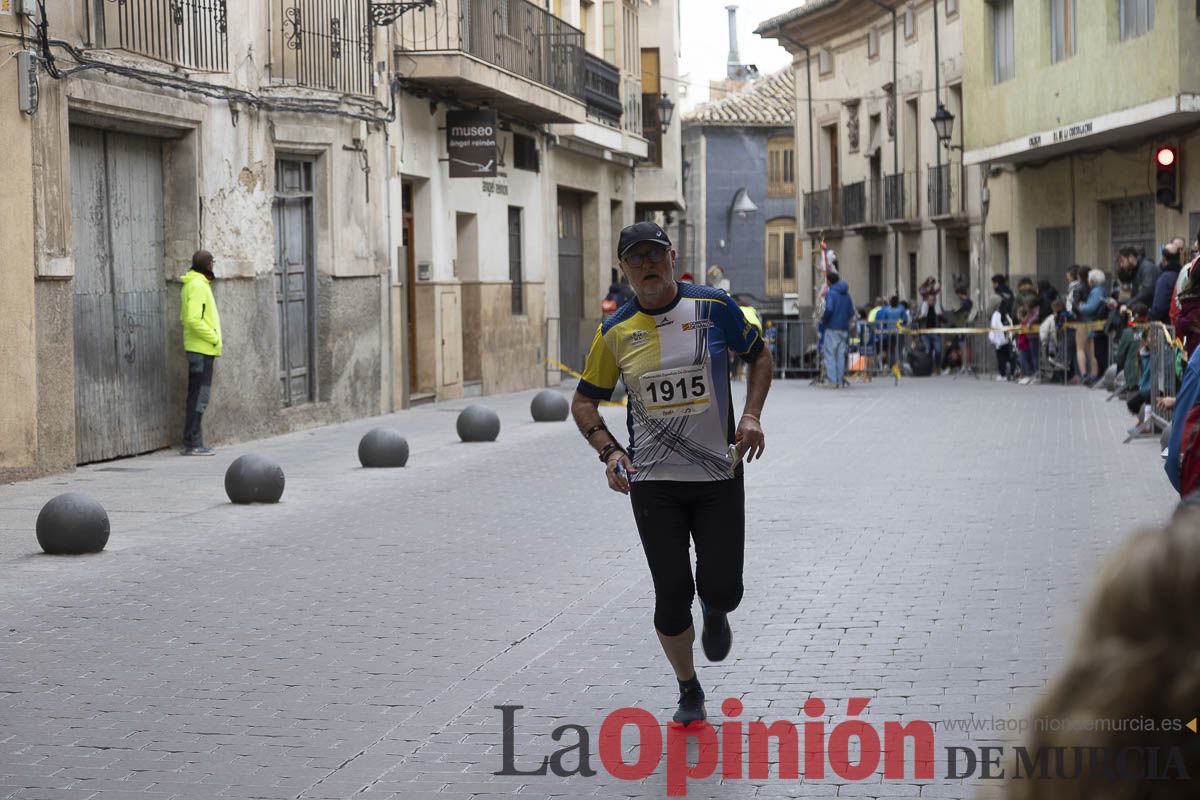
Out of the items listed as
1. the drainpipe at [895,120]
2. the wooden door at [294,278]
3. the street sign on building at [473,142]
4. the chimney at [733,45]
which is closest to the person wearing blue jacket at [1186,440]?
the wooden door at [294,278]

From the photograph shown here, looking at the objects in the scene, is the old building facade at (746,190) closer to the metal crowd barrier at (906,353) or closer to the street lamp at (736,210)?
the street lamp at (736,210)

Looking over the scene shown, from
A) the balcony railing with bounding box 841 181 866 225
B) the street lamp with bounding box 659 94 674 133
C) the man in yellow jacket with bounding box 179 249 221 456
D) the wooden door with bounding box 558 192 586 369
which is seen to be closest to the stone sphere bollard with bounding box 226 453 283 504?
the man in yellow jacket with bounding box 179 249 221 456

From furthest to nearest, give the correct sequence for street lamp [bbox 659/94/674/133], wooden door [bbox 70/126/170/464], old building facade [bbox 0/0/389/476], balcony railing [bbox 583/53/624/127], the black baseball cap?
street lamp [bbox 659/94/674/133] < balcony railing [bbox 583/53/624/127] < wooden door [bbox 70/126/170/464] < old building facade [bbox 0/0/389/476] < the black baseball cap

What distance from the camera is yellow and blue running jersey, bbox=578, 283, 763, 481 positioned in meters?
5.95

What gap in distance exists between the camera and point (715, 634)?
20.1ft

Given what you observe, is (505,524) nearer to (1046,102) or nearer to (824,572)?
(824,572)

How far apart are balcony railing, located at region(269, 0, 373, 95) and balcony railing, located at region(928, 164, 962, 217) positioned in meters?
18.1

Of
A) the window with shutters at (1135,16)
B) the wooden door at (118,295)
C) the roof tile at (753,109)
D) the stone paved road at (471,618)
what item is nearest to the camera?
the stone paved road at (471,618)

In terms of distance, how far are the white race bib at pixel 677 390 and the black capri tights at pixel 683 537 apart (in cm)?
26

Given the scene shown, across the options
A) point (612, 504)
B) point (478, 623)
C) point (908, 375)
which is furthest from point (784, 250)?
point (478, 623)

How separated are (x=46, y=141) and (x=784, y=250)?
56384 millimetres

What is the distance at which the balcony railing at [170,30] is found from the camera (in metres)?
15.8

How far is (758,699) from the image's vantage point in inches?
248

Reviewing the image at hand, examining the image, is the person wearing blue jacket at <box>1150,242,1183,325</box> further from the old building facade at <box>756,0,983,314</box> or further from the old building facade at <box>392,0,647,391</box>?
the old building facade at <box>756,0,983,314</box>
